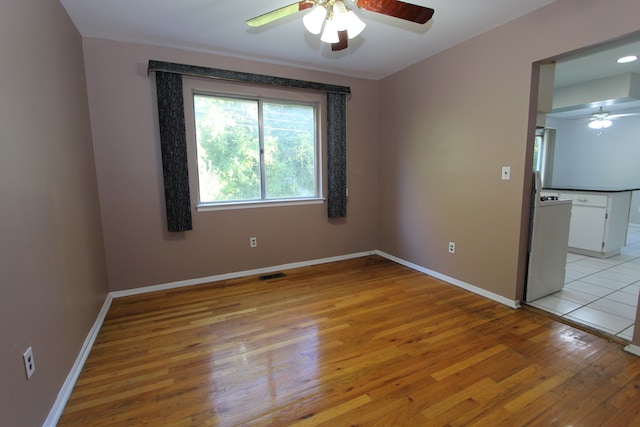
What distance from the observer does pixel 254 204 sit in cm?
346

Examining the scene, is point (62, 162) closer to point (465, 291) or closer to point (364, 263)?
point (364, 263)

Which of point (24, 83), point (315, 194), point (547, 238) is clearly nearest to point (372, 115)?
point (315, 194)

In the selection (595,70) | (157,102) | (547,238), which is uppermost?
(595,70)

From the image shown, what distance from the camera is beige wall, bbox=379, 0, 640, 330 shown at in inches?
87.3

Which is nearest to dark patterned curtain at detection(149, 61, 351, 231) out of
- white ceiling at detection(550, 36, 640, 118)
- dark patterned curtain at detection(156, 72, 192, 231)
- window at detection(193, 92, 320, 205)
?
dark patterned curtain at detection(156, 72, 192, 231)

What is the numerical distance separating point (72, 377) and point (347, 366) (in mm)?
1647

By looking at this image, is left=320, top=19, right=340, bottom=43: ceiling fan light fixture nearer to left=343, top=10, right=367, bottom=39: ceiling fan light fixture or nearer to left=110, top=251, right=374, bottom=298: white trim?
left=343, top=10, right=367, bottom=39: ceiling fan light fixture

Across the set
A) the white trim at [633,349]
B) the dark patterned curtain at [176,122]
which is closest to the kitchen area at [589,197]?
the white trim at [633,349]

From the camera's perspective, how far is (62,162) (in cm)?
191

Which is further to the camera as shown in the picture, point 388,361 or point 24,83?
point 388,361

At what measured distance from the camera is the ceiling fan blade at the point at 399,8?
167 centimetres

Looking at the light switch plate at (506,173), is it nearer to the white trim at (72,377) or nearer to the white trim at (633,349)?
the white trim at (633,349)

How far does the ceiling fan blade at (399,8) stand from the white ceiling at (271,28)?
617mm

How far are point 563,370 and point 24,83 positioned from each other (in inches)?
135
